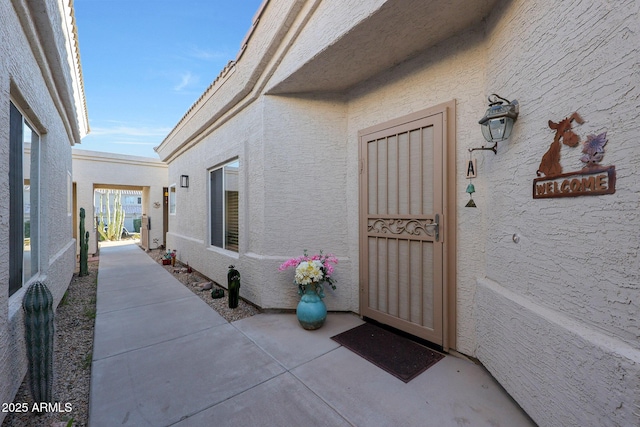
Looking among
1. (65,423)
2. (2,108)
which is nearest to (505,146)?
(2,108)

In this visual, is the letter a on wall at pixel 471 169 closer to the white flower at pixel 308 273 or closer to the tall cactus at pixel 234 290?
the white flower at pixel 308 273

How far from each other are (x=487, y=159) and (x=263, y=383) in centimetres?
305

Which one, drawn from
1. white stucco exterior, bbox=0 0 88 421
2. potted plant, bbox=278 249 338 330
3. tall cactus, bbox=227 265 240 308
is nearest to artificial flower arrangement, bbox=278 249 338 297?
potted plant, bbox=278 249 338 330

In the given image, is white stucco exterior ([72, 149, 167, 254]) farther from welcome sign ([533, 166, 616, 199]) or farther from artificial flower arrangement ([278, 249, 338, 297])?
welcome sign ([533, 166, 616, 199])

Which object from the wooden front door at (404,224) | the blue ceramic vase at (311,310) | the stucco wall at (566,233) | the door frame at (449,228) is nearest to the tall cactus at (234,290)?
the blue ceramic vase at (311,310)

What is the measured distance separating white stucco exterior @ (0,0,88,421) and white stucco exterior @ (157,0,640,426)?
7.24ft

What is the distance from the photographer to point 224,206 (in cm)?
572

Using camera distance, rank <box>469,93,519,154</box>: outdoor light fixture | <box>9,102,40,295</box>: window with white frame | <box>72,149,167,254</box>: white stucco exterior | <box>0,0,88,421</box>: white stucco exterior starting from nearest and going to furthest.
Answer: <box>0,0,88,421</box>: white stucco exterior → <box>469,93,519,154</box>: outdoor light fixture → <box>9,102,40,295</box>: window with white frame → <box>72,149,167,254</box>: white stucco exterior

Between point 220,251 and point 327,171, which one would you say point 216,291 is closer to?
point 220,251

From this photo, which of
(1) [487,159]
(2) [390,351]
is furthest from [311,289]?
(1) [487,159]

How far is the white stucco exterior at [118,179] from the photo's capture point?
9859 mm

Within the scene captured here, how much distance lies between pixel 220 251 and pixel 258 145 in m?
2.58

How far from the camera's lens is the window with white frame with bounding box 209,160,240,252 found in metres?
5.39

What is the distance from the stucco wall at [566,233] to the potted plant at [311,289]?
1882 millimetres
